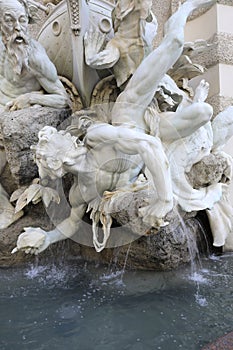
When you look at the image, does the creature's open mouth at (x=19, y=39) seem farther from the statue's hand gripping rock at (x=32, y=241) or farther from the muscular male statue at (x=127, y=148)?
the statue's hand gripping rock at (x=32, y=241)

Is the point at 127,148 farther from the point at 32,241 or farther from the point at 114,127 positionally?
the point at 32,241

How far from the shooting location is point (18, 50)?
2875 millimetres

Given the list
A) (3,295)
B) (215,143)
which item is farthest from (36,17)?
(3,295)

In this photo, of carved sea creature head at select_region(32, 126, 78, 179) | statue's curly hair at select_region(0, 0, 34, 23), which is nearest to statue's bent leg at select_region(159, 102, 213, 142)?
carved sea creature head at select_region(32, 126, 78, 179)

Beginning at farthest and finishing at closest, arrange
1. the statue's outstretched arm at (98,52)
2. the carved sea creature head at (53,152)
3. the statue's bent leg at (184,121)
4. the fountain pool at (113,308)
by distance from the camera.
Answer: the statue's outstretched arm at (98,52)
the statue's bent leg at (184,121)
the carved sea creature head at (53,152)
the fountain pool at (113,308)

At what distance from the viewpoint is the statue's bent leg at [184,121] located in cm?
253

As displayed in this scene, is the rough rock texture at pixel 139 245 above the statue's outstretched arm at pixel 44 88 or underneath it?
underneath

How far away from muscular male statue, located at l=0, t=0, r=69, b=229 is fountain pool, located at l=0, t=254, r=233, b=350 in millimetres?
734

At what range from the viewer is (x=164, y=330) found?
1.74 metres

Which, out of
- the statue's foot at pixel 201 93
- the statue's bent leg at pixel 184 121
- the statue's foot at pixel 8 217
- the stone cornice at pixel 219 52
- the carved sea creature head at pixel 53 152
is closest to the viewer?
the carved sea creature head at pixel 53 152

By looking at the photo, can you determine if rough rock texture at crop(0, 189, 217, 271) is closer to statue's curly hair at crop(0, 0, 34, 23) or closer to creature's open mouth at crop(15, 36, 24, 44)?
creature's open mouth at crop(15, 36, 24, 44)

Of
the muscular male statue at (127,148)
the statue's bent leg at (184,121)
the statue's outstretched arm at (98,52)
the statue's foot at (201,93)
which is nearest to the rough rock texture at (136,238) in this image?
the muscular male statue at (127,148)

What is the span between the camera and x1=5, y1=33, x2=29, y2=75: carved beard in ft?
9.30

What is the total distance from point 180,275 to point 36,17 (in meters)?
2.26
